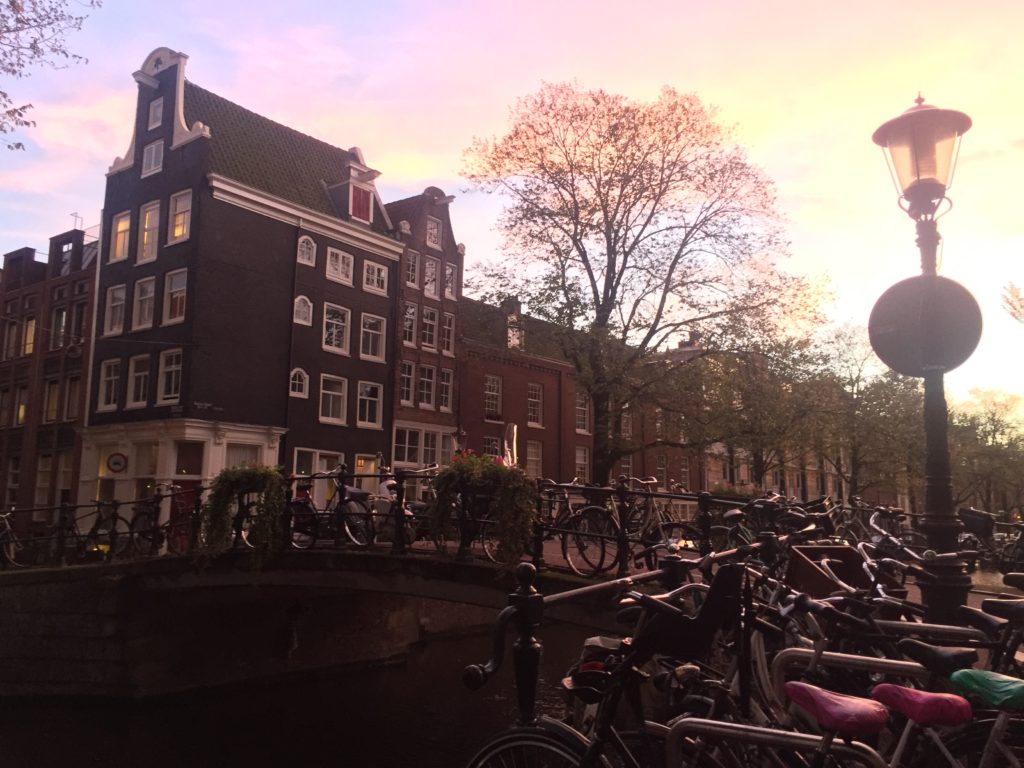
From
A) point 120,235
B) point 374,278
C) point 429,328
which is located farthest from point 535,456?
point 120,235

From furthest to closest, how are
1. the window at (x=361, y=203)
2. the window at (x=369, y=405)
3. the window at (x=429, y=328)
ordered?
1. the window at (x=429, y=328)
2. the window at (x=361, y=203)
3. the window at (x=369, y=405)

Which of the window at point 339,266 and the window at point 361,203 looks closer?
the window at point 339,266

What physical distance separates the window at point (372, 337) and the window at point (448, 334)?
3070mm

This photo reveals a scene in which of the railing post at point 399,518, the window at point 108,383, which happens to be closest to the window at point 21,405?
the window at point 108,383

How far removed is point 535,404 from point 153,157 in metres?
18.7

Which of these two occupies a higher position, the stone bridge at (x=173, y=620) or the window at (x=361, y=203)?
the window at (x=361, y=203)

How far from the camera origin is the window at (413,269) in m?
31.3

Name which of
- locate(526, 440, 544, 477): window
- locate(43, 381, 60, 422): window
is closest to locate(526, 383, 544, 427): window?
locate(526, 440, 544, 477): window

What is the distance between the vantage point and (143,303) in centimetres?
2630

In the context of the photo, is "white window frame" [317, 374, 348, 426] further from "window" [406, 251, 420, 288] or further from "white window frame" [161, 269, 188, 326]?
"window" [406, 251, 420, 288]

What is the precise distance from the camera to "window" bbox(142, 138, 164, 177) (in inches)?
1059

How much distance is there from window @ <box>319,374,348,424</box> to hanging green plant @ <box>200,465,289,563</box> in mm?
14699

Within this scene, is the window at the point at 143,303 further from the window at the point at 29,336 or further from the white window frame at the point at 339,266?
the window at the point at 29,336

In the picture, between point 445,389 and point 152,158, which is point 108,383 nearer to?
point 152,158
